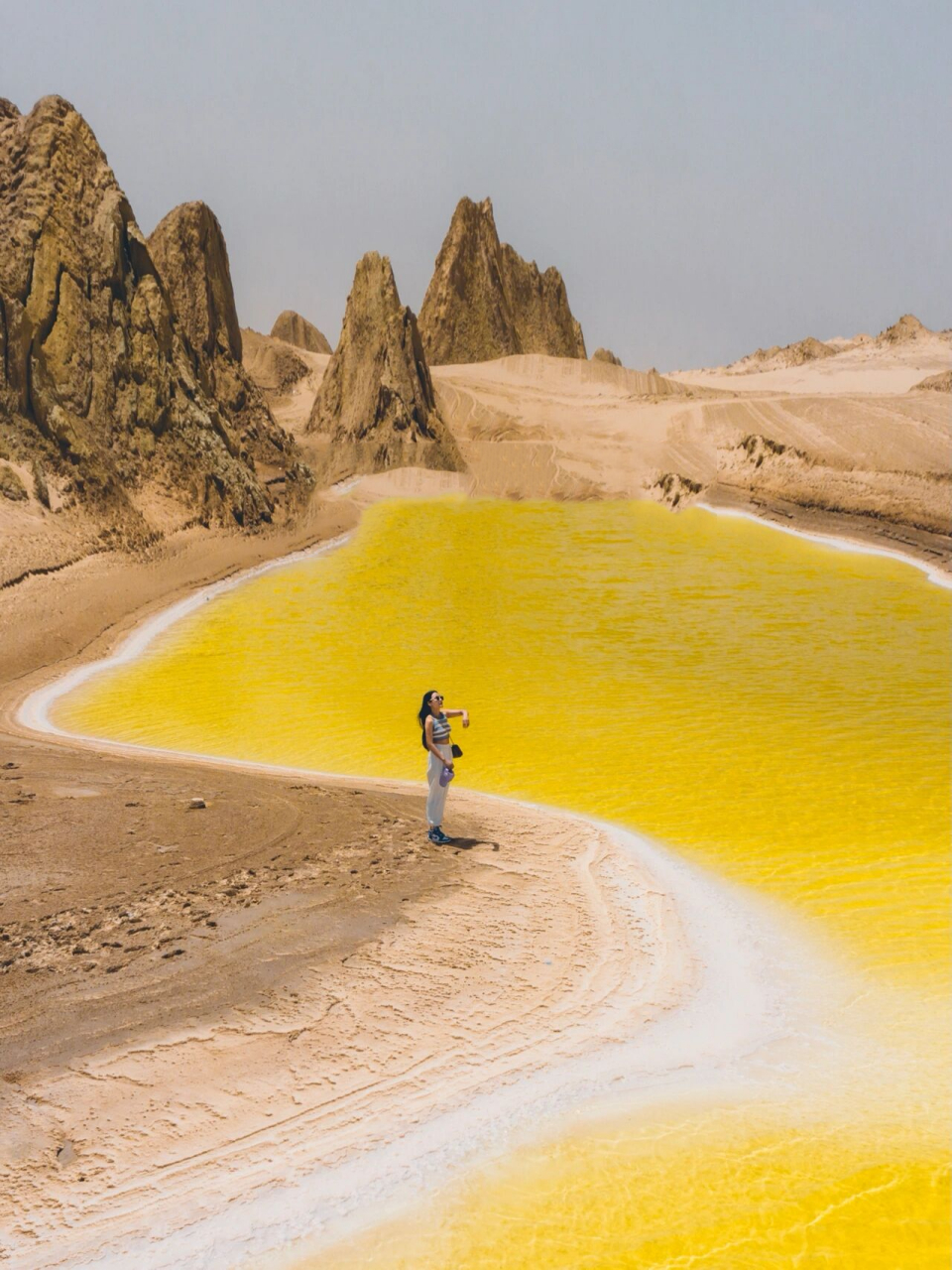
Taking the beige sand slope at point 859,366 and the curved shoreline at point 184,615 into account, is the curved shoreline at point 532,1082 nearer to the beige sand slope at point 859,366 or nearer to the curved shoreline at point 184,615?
the curved shoreline at point 184,615

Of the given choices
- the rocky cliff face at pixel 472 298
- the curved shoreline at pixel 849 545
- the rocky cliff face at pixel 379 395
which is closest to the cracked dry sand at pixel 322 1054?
the curved shoreline at pixel 849 545

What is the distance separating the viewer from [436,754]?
823cm

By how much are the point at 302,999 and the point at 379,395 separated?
39.6m

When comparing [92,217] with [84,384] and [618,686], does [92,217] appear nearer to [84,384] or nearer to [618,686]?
[84,384]

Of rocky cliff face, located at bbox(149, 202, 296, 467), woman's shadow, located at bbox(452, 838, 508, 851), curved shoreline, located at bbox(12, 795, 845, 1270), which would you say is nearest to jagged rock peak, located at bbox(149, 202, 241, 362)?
rocky cliff face, located at bbox(149, 202, 296, 467)

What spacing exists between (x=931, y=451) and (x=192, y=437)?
30.0 metres

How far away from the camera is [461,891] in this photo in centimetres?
725

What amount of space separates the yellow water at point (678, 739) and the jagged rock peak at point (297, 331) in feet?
216

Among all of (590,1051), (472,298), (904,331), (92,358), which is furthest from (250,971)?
(904,331)

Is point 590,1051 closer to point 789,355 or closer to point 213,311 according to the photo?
point 213,311

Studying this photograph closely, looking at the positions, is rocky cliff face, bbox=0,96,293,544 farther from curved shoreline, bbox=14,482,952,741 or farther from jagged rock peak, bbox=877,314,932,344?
jagged rock peak, bbox=877,314,932,344

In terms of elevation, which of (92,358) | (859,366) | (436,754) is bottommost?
(436,754)

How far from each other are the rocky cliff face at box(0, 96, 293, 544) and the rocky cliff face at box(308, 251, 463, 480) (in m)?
12.7

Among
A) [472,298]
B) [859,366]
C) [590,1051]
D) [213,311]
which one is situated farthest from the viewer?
[859,366]
